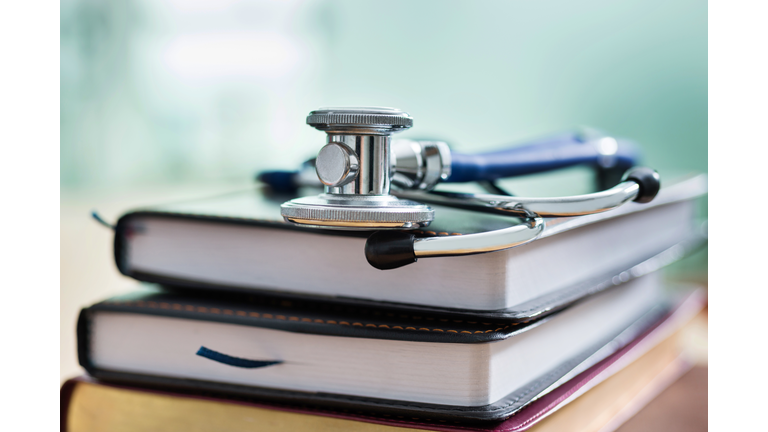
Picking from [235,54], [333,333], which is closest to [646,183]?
[333,333]

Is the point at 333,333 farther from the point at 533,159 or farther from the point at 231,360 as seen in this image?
the point at 533,159

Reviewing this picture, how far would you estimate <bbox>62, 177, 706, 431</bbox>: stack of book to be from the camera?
1.05 feet

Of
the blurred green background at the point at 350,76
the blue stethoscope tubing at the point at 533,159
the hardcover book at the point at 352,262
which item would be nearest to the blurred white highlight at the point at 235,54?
the blurred green background at the point at 350,76

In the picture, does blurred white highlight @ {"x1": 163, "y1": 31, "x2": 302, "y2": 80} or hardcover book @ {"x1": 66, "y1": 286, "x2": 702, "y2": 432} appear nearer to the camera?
hardcover book @ {"x1": 66, "y1": 286, "x2": 702, "y2": 432}

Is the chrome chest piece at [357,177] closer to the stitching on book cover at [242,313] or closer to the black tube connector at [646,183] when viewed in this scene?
the stitching on book cover at [242,313]

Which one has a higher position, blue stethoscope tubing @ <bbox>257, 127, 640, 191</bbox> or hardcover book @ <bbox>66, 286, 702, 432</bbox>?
blue stethoscope tubing @ <bbox>257, 127, 640, 191</bbox>

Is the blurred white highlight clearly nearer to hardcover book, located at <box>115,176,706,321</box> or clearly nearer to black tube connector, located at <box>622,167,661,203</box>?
hardcover book, located at <box>115,176,706,321</box>

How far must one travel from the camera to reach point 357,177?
1.03ft

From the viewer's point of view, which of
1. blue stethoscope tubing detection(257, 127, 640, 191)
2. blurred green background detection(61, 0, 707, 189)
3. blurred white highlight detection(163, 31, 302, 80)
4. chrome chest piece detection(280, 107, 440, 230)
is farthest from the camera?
blurred white highlight detection(163, 31, 302, 80)

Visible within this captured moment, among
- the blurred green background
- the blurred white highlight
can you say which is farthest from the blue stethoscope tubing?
the blurred white highlight

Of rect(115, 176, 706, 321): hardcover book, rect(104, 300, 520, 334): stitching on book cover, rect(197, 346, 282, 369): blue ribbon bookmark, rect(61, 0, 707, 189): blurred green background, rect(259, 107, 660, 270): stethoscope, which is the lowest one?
rect(197, 346, 282, 369): blue ribbon bookmark

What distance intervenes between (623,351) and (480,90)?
98cm

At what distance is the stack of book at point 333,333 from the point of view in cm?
32

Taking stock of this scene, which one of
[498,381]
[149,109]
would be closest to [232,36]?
[149,109]
